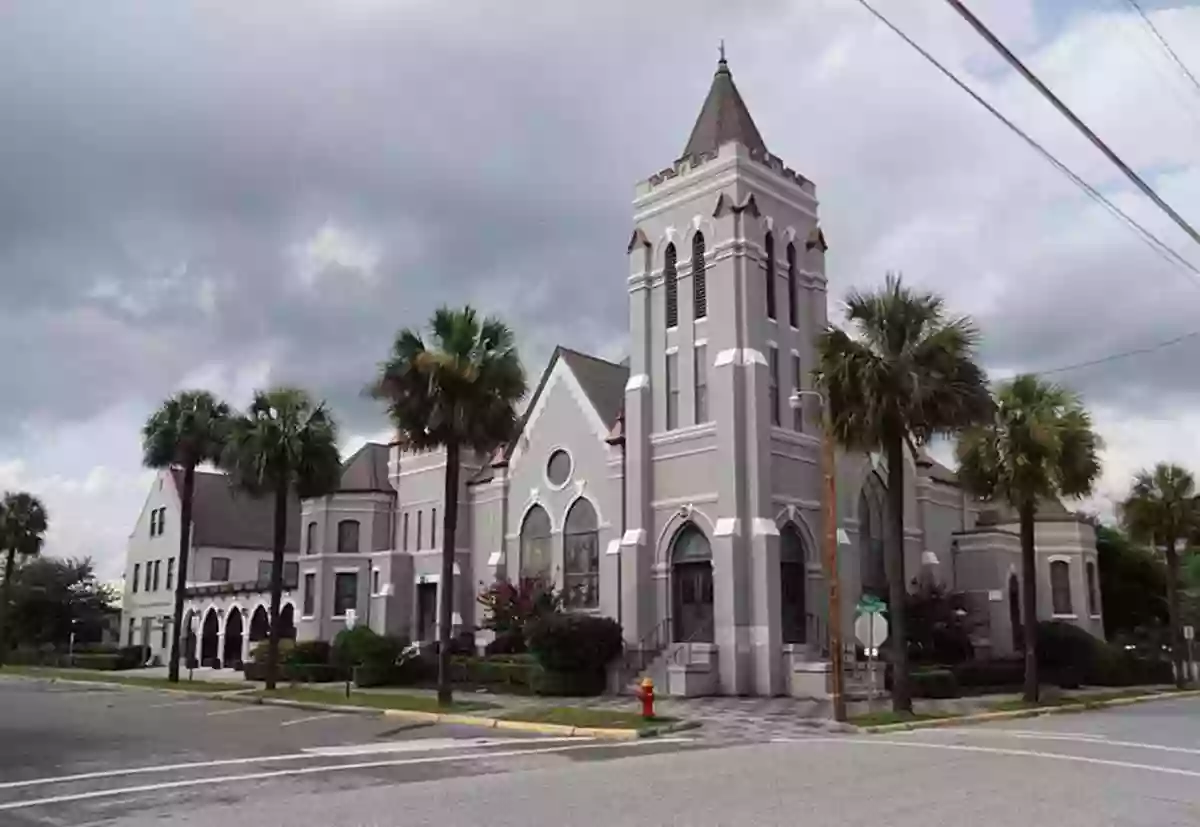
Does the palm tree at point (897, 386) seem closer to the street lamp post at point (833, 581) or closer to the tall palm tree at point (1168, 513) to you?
the street lamp post at point (833, 581)

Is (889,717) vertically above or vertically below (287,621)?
below

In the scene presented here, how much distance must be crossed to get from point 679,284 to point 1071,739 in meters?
21.3

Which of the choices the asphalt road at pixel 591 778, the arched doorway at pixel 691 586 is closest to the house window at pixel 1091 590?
the arched doorway at pixel 691 586

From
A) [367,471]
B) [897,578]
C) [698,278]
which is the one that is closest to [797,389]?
[698,278]

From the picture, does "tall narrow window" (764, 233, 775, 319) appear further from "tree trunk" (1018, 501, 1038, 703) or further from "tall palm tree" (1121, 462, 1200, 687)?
"tall palm tree" (1121, 462, 1200, 687)

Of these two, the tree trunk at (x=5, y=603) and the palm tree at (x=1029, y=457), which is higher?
the palm tree at (x=1029, y=457)

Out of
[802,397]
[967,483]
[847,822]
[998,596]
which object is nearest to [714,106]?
[802,397]

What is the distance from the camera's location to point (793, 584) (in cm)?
3638

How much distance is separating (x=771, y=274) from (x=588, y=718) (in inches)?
736

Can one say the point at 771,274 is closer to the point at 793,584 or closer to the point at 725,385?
the point at 725,385

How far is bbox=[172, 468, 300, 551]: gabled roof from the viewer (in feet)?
214

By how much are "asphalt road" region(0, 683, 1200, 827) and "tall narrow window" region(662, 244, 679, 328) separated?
60.9ft

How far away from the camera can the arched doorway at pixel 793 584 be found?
117ft

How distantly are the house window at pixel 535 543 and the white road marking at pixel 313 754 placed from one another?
20093 millimetres
